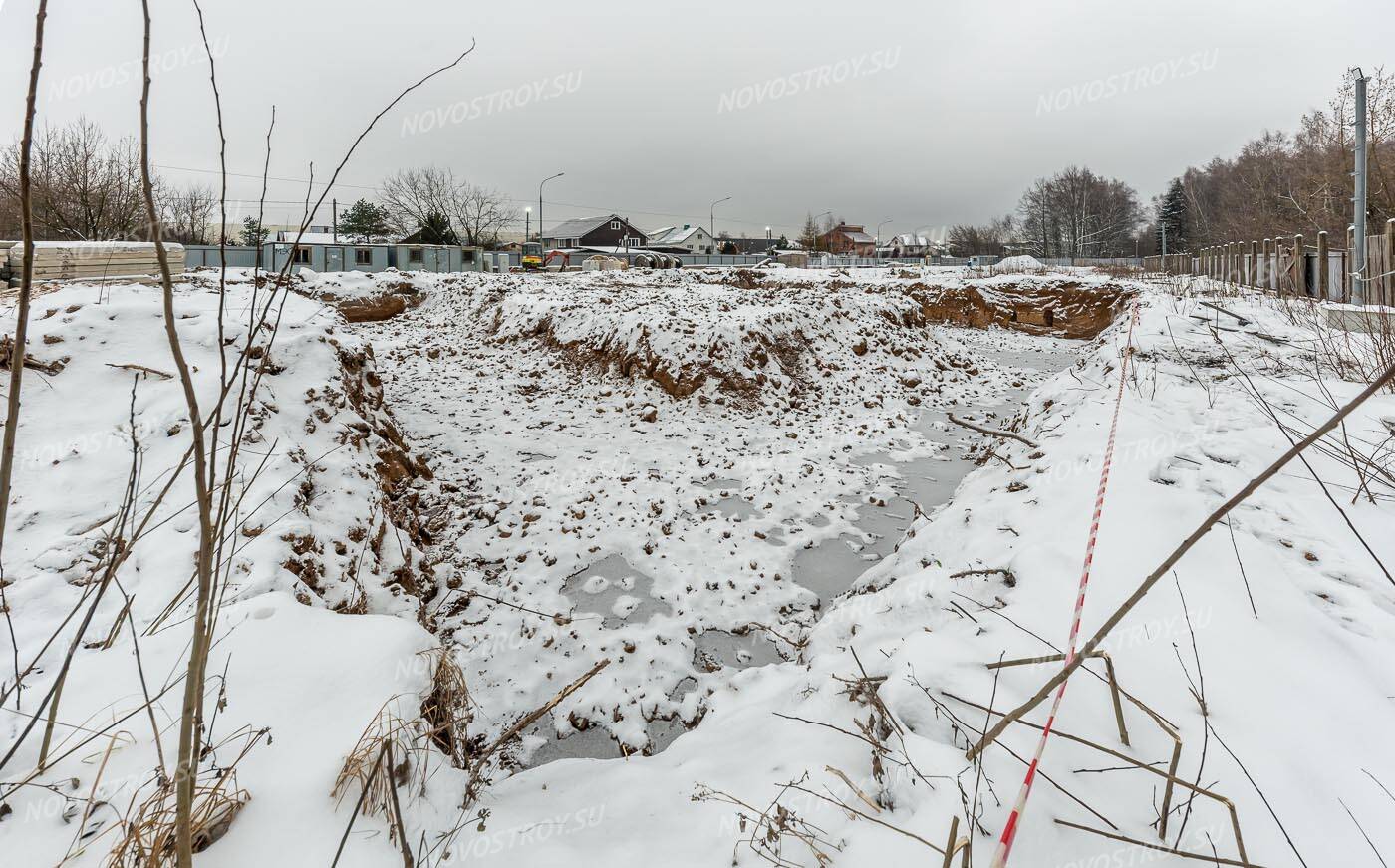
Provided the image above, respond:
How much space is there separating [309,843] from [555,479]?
4806 mm

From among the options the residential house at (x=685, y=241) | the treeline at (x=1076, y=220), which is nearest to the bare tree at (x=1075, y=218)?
the treeline at (x=1076, y=220)

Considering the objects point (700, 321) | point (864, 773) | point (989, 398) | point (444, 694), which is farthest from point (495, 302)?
point (864, 773)

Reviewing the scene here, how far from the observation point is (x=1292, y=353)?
21.8 feet

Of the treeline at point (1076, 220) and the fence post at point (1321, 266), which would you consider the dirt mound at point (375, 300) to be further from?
the treeline at point (1076, 220)

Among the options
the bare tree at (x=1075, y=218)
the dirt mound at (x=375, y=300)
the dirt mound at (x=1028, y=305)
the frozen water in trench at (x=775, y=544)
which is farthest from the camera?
the bare tree at (x=1075, y=218)

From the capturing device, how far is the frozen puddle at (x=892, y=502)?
4852 millimetres

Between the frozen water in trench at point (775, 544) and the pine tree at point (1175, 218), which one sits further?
the pine tree at point (1175, 218)

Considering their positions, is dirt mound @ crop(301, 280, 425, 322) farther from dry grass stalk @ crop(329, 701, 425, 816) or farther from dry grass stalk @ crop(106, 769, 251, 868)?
dry grass stalk @ crop(106, 769, 251, 868)

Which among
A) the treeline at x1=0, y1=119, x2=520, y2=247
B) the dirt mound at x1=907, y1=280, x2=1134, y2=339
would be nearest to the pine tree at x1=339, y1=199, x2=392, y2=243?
the treeline at x1=0, y1=119, x2=520, y2=247

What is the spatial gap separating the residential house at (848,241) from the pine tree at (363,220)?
1984 inches

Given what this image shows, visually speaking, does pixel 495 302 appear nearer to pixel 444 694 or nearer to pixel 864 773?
pixel 444 694

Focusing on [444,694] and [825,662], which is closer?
[444,694]

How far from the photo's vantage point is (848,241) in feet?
285

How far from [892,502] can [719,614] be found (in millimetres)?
2781
